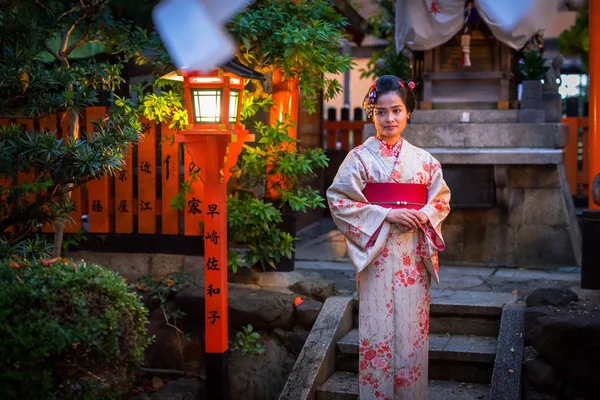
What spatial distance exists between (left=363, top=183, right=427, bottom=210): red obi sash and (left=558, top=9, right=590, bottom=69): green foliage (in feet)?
34.8

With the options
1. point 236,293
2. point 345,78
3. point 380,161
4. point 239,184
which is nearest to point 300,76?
point 239,184

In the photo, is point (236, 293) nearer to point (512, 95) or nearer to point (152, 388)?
point (152, 388)

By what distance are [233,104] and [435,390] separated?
305 cm

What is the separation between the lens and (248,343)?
7602 mm

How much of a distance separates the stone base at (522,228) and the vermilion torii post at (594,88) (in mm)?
1636

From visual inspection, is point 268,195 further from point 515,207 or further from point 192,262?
point 515,207

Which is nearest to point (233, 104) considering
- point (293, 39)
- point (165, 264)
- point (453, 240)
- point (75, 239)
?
point (293, 39)

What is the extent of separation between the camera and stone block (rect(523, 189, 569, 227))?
9953 millimetres

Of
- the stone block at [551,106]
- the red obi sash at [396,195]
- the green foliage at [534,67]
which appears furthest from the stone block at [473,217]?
the red obi sash at [396,195]

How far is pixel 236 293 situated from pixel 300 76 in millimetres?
2397

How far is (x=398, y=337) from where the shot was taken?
5492 millimetres

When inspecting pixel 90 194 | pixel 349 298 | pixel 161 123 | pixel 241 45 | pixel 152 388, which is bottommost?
pixel 152 388

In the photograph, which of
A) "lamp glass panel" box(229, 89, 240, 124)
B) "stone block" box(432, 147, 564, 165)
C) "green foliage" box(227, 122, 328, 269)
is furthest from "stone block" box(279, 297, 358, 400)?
"stone block" box(432, 147, 564, 165)

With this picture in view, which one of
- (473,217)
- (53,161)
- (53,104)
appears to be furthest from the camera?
(473,217)
